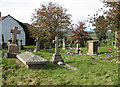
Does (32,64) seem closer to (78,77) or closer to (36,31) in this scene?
(78,77)

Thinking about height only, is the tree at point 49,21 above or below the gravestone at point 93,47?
above

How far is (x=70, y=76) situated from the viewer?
547 cm

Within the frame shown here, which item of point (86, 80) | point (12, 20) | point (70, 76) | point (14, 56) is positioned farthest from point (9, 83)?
point (12, 20)

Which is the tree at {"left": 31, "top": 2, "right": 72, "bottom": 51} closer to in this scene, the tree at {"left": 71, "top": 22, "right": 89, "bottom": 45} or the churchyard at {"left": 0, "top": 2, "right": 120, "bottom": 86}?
the churchyard at {"left": 0, "top": 2, "right": 120, "bottom": 86}

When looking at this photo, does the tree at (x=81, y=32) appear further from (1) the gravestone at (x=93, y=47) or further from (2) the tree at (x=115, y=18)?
(2) the tree at (x=115, y=18)

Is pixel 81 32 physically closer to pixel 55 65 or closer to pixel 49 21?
pixel 49 21

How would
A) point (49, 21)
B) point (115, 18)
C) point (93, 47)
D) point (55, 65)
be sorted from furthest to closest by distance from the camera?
point (49, 21)
point (93, 47)
point (115, 18)
point (55, 65)

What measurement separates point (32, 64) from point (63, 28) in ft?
51.0

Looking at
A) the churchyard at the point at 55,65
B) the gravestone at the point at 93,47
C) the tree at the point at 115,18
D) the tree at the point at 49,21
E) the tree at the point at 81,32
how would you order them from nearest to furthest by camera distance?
the churchyard at the point at 55,65 → the tree at the point at 115,18 → the gravestone at the point at 93,47 → the tree at the point at 49,21 → the tree at the point at 81,32

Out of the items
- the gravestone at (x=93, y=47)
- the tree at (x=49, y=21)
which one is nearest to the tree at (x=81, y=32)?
the tree at (x=49, y=21)

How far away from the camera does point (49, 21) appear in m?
20.8

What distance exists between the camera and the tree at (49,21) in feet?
67.7

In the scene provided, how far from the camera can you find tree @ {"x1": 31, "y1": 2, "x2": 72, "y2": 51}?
20.6 m

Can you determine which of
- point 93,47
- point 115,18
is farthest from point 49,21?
point 115,18
